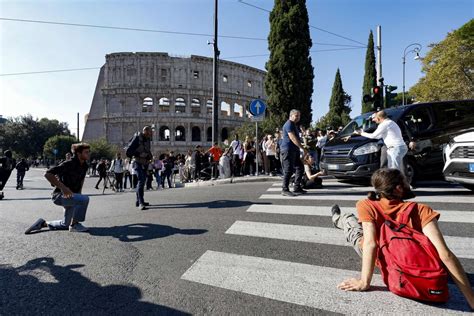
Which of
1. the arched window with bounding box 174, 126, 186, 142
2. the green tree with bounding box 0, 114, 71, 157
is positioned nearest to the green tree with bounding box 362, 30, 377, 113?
the arched window with bounding box 174, 126, 186, 142

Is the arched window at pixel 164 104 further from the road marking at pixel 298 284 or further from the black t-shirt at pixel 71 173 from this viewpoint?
the road marking at pixel 298 284

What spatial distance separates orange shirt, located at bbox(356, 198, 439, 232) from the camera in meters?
2.05

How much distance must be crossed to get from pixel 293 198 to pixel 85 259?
4.05m

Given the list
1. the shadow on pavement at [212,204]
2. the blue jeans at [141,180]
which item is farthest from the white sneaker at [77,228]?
the shadow on pavement at [212,204]

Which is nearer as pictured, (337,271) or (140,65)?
(337,271)

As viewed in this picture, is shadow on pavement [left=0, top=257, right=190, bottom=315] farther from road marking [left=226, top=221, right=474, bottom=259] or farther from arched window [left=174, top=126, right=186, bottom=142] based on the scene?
A: arched window [left=174, top=126, right=186, bottom=142]

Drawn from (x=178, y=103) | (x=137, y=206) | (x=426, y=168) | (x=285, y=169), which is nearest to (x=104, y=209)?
(x=137, y=206)

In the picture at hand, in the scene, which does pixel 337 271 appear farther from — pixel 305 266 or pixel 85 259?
pixel 85 259

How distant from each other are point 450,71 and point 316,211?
1086 inches

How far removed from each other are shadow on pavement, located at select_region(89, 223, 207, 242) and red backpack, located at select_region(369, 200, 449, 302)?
250 centimetres

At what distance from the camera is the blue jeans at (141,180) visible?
601 cm

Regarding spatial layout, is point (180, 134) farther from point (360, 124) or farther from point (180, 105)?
point (360, 124)

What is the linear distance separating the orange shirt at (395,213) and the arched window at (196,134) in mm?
59708

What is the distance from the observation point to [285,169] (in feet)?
21.1
